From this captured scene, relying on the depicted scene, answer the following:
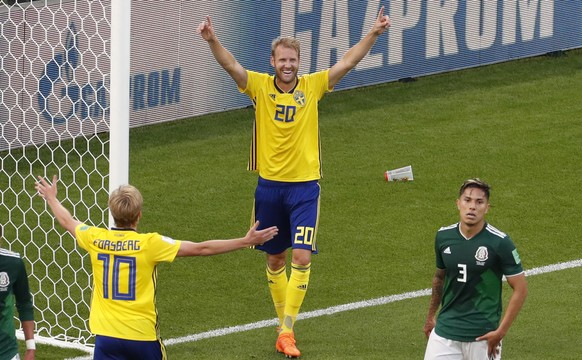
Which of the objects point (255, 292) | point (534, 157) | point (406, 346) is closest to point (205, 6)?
point (534, 157)

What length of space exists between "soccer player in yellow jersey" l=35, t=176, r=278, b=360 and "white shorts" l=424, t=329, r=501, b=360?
1381 mm

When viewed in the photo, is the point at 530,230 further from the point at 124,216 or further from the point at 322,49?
the point at 124,216

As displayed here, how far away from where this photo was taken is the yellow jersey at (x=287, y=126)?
902cm

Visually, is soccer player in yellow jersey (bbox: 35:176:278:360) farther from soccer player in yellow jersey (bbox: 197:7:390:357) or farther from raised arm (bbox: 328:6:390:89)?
raised arm (bbox: 328:6:390:89)

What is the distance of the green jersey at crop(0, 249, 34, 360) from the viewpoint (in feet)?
22.5

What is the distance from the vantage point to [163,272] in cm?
1113

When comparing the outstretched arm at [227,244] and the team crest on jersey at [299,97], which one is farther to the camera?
the team crest on jersey at [299,97]

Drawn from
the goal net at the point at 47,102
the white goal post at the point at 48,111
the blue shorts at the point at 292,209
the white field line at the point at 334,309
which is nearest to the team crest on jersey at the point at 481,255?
the blue shorts at the point at 292,209

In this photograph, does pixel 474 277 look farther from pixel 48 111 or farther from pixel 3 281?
pixel 48 111

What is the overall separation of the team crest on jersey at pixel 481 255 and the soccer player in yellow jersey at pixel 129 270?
132cm

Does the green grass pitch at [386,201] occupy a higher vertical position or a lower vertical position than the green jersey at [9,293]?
lower

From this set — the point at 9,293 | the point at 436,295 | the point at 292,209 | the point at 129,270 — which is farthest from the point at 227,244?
the point at 292,209

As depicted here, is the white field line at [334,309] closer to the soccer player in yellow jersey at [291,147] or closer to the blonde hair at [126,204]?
the soccer player in yellow jersey at [291,147]

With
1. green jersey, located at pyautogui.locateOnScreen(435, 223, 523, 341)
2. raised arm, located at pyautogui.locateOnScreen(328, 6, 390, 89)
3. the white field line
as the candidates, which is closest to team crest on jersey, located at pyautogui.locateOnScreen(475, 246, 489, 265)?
green jersey, located at pyautogui.locateOnScreen(435, 223, 523, 341)
